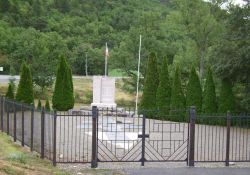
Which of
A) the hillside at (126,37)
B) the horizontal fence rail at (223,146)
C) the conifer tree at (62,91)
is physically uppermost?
the hillside at (126,37)

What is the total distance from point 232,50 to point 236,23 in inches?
71.2

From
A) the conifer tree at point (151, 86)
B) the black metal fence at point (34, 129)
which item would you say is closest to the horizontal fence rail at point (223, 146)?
the black metal fence at point (34, 129)

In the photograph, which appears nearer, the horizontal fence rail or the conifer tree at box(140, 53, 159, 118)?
the horizontal fence rail

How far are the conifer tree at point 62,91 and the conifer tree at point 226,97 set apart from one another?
408 inches

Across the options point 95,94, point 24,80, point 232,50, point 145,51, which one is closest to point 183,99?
point 232,50

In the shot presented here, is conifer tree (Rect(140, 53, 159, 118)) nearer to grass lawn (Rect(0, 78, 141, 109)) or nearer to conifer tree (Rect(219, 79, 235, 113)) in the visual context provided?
conifer tree (Rect(219, 79, 235, 113))

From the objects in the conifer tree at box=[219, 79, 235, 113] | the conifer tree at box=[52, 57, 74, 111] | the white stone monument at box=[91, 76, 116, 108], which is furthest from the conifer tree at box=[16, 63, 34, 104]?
the conifer tree at box=[219, 79, 235, 113]

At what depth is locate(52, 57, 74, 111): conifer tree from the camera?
101 ft

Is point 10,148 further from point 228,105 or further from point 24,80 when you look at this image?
point 24,80

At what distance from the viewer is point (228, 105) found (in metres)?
24.9

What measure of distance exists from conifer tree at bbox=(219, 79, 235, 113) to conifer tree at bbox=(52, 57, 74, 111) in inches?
408

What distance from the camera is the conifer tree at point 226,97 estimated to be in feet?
81.7

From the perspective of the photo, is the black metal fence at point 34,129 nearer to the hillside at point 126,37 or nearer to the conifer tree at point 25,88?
the hillside at point 126,37

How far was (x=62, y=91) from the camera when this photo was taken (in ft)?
101
